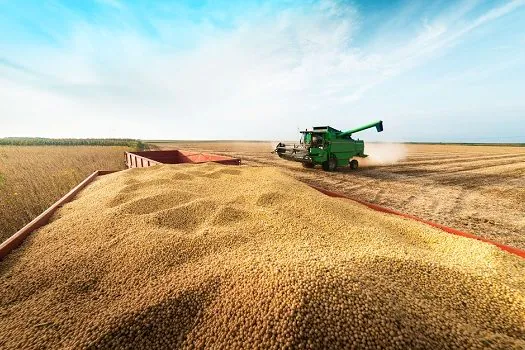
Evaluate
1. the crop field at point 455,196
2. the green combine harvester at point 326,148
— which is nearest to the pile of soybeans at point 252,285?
the crop field at point 455,196

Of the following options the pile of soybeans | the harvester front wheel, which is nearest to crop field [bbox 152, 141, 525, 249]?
the harvester front wheel

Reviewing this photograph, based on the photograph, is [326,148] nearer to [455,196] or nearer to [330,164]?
[330,164]

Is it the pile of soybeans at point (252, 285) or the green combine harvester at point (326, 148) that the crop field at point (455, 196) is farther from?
the pile of soybeans at point (252, 285)

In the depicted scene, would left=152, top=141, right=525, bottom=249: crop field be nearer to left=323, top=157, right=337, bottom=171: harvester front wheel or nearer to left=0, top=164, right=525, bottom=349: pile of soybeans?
left=323, top=157, right=337, bottom=171: harvester front wheel

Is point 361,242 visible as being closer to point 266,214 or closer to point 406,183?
point 266,214

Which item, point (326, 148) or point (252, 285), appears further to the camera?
point (326, 148)

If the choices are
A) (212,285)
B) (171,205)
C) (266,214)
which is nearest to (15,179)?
(171,205)

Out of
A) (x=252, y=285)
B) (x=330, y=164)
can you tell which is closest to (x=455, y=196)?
(x=330, y=164)
